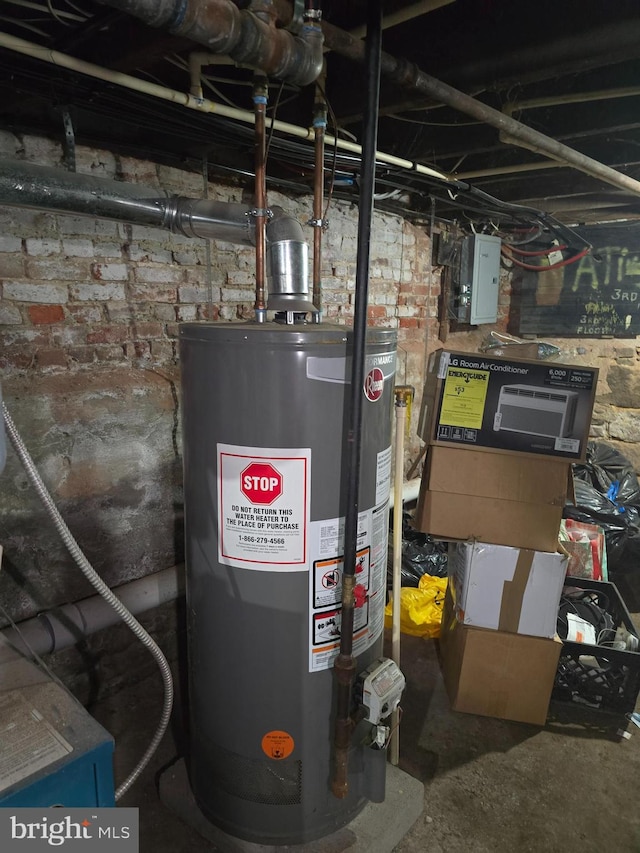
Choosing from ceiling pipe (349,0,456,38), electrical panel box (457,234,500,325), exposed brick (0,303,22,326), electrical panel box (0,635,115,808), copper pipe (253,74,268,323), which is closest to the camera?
electrical panel box (0,635,115,808)

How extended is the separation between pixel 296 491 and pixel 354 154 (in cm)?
157

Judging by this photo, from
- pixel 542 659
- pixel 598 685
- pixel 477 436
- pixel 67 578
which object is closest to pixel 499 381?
pixel 477 436

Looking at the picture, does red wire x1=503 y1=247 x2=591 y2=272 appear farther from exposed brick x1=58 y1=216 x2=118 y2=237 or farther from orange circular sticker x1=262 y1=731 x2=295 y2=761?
orange circular sticker x1=262 y1=731 x2=295 y2=761

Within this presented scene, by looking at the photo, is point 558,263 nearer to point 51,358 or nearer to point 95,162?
point 95,162

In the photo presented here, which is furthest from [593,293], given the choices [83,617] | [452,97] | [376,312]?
[83,617]

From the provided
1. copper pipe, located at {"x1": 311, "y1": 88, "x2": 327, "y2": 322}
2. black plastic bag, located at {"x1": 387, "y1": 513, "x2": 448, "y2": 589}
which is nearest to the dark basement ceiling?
copper pipe, located at {"x1": 311, "y1": 88, "x2": 327, "y2": 322}

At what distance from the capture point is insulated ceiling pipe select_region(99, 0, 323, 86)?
1.01 meters

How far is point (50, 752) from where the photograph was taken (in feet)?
2.98

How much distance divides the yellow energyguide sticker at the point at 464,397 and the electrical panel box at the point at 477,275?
1.89 metres

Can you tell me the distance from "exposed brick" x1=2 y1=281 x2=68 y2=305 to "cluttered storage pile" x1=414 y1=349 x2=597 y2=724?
52.1 inches

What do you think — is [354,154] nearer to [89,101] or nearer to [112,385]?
[89,101]

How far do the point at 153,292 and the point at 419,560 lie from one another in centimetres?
186

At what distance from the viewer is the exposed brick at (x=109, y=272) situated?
1902mm

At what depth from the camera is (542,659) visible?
2002mm
